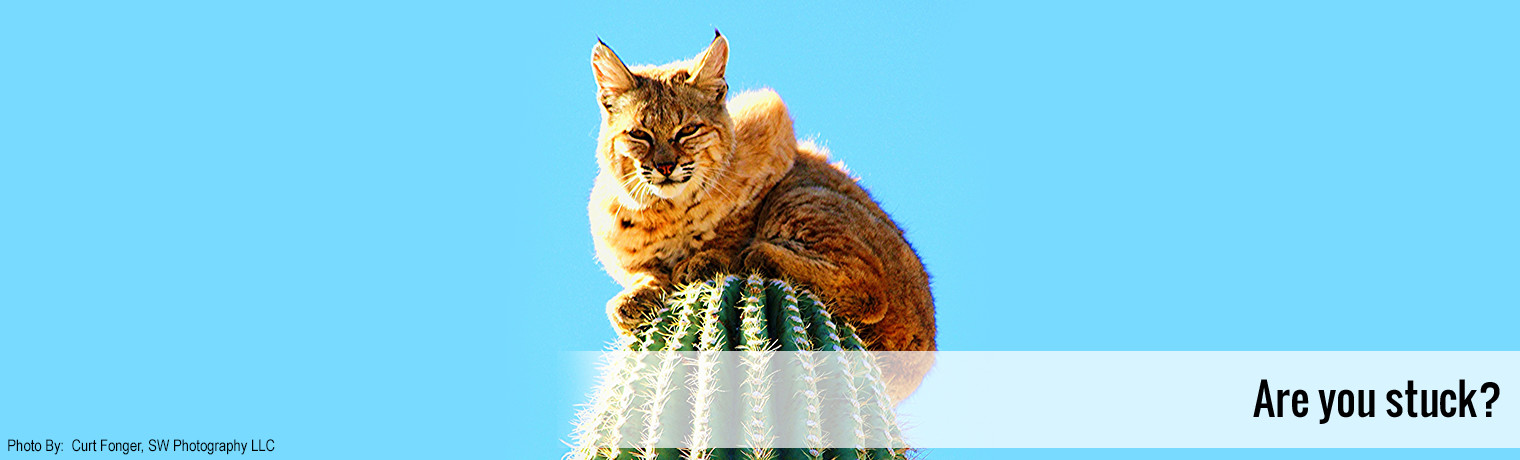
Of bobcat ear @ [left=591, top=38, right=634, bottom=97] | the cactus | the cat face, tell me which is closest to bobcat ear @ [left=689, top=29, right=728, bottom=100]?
the cat face

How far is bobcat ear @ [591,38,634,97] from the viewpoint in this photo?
5.82m

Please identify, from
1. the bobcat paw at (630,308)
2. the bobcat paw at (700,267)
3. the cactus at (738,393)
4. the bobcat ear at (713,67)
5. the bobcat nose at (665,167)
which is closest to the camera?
the cactus at (738,393)

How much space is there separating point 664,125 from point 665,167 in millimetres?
181

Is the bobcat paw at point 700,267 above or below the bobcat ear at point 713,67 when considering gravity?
below

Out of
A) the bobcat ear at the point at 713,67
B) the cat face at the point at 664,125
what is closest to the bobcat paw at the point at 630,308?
the cat face at the point at 664,125

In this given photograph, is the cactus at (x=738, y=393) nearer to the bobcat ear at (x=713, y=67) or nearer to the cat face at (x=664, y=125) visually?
the cat face at (x=664, y=125)

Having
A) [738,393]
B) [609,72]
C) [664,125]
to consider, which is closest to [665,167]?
[664,125]

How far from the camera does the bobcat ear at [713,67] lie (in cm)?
577

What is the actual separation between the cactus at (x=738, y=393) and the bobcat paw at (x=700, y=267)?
712mm

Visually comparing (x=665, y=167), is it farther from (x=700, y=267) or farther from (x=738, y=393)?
(x=738, y=393)

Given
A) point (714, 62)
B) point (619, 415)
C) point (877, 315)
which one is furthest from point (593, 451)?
point (714, 62)

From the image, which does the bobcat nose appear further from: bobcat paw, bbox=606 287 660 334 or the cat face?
bobcat paw, bbox=606 287 660 334

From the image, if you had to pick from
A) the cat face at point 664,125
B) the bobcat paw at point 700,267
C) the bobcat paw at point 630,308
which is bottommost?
the bobcat paw at point 630,308

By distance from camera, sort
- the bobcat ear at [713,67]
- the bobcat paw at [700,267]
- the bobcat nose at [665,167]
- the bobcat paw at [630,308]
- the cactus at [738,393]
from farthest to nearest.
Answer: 1. the bobcat ear at [713,67]
2. the bobcat nose at [665,167]
3. the bobcat paw at [700,267]
4. the bobcat paw at [630,308]
5. the cactus at [738,393]
